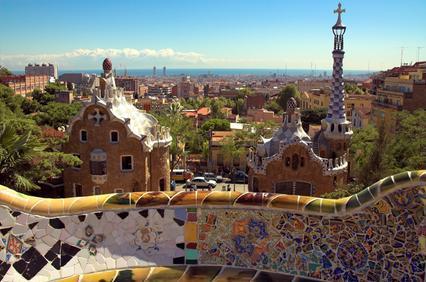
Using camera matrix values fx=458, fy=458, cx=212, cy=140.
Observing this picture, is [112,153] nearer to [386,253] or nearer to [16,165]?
[16,165]

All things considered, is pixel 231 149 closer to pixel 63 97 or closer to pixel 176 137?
pixel 176 137

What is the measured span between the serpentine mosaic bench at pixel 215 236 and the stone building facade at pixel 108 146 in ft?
46.5

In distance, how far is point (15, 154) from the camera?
12102 mm

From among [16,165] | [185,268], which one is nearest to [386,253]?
[185,268]

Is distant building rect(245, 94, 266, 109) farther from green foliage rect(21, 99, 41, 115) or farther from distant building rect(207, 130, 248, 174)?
green foliage rect(21, 99, 41, 115)

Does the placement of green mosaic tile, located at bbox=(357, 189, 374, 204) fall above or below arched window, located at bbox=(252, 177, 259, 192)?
above

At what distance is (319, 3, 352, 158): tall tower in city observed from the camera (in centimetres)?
2112

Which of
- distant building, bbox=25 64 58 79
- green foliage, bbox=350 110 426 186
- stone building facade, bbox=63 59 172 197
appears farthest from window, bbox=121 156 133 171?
distant building, bbox=25 64 58 79

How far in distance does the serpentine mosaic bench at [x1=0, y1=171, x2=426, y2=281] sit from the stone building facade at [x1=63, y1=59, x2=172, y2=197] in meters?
14.2

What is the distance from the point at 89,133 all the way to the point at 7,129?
307 inches

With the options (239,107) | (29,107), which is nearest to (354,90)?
(239,107)

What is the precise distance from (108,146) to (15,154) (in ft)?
23.6

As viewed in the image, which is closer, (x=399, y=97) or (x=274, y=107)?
(x=399, y=97)

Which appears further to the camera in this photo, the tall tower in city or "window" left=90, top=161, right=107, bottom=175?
the tall tower in city
